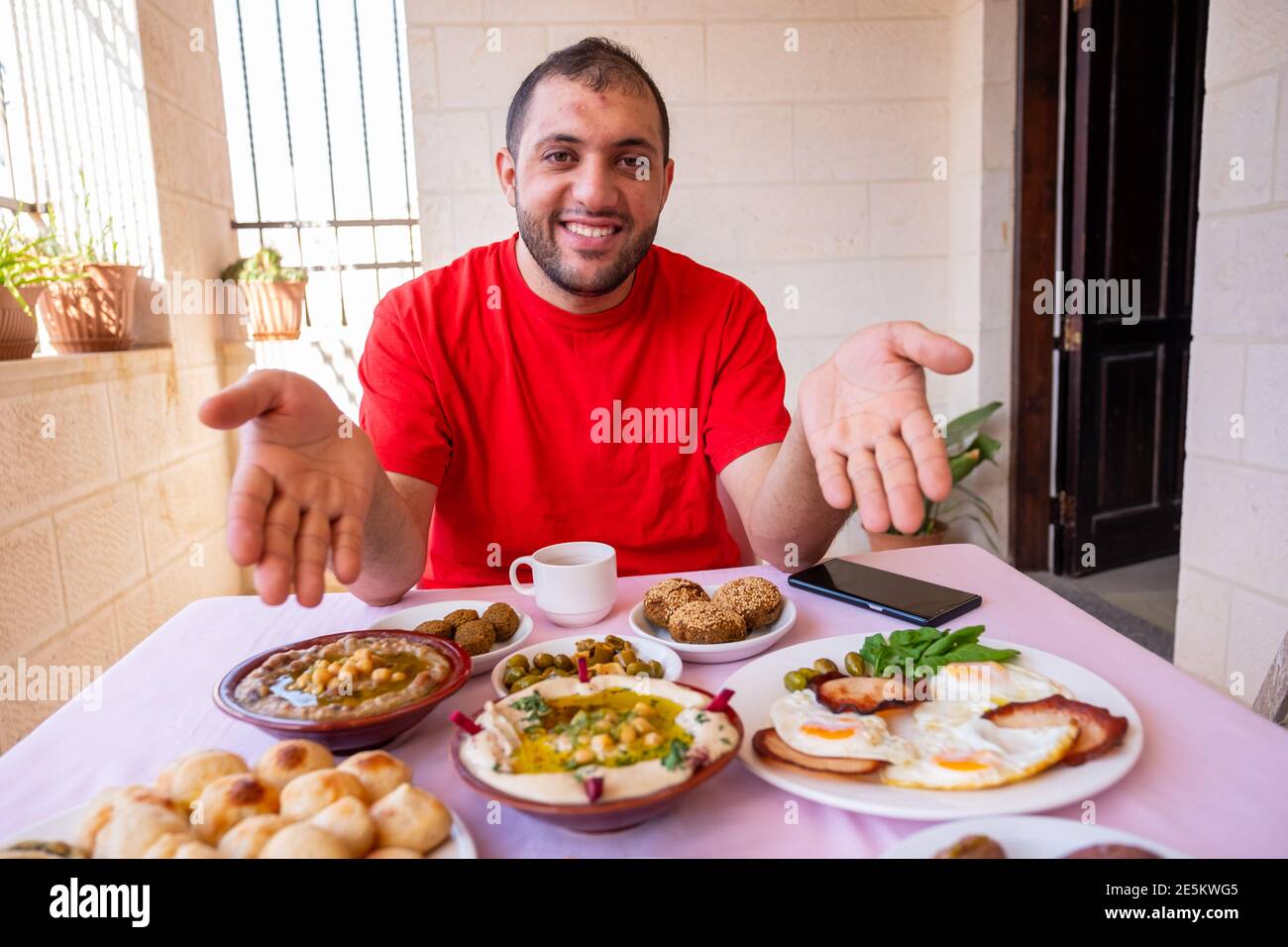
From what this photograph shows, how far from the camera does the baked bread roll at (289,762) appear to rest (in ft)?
2.23

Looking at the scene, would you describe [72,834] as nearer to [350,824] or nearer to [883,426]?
[350,824]

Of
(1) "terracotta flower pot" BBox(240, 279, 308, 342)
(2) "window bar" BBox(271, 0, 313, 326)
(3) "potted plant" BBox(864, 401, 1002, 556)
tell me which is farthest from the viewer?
(2) "window bar" BBox(271, 0, 313, 326)

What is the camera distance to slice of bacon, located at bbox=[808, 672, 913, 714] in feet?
2.70

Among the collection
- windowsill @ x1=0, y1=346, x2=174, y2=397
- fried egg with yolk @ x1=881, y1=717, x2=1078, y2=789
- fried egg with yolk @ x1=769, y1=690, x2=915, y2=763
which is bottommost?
fried egg with yolk @ x1=881, y1=717, x2=1078, y2=789

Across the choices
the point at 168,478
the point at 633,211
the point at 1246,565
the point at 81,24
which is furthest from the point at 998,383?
the point at 81,24

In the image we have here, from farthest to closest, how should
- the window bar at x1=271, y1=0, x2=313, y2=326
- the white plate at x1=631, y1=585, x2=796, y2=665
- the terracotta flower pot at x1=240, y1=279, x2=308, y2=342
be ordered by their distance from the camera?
the window bar at x1=271, y1=0, x2=313, y2=326 → the terracotta flower pot at x1=240, y1=279, x2=308, y2=342 → the white plate at x1=631, y1=585, x2=796, y2=665

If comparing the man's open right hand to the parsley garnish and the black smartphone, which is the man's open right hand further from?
the black smartphone

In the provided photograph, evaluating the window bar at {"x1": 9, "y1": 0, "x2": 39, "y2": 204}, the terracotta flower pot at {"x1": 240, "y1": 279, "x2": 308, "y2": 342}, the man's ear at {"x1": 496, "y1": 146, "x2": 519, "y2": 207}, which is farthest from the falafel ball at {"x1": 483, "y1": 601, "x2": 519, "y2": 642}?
the terracotta flower pot at {"x1": 240, "y1": 279, "x2": 308, "y2": 342}

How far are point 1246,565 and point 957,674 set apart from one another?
1.84 meters

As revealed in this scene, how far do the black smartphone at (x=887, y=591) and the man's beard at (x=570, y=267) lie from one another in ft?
2.44

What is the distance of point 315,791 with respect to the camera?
0.64 m

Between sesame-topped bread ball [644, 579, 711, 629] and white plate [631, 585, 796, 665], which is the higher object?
sesame-topped bread ball [644, 579, 711, 629]
